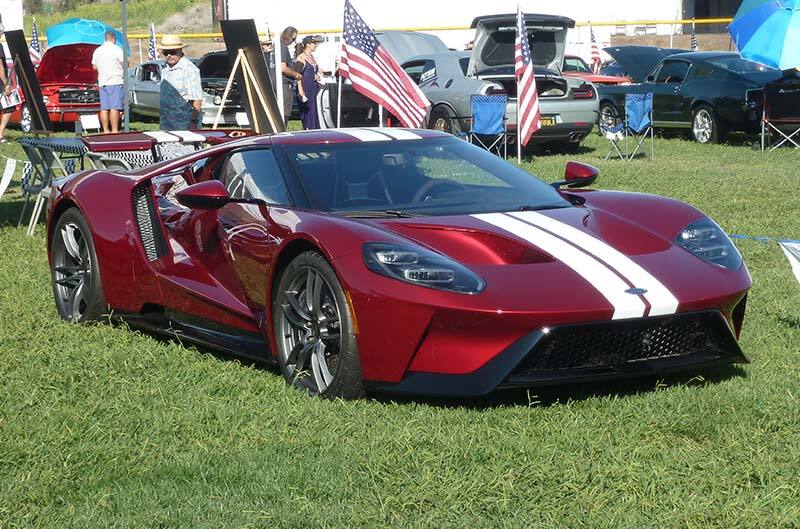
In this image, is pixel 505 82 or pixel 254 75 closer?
pixel 254 75

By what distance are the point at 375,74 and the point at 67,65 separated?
12.1 meters

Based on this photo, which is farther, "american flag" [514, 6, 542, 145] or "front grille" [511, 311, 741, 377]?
"american flag" [514, 6, 542, 145]

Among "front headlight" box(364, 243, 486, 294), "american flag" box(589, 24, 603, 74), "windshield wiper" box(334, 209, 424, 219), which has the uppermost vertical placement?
"windshield wiper" box(334, 209, 424, 219)

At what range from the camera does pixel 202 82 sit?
2333 centimetres

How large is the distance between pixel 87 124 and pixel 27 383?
22.5 feet

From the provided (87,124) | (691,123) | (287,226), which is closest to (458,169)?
(287,226)

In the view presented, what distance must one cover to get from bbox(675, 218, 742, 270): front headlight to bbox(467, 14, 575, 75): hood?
1284 centimetres

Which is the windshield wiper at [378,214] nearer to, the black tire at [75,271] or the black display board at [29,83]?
Answer: the black tire at [75,271]

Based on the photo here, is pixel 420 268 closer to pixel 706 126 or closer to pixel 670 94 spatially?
pixel 706 126

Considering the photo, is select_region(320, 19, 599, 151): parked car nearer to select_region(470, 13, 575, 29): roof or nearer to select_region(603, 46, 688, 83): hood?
select_region(470, 13, 575, 29): roof

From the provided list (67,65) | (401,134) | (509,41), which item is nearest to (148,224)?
(401,134)

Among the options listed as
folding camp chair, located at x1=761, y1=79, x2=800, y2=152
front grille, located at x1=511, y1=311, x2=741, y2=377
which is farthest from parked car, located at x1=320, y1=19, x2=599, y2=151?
front grille, located at x1=511, y1=311, x2=741, y2=377

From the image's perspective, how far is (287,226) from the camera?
17.1 ft

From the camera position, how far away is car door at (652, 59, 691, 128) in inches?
774
